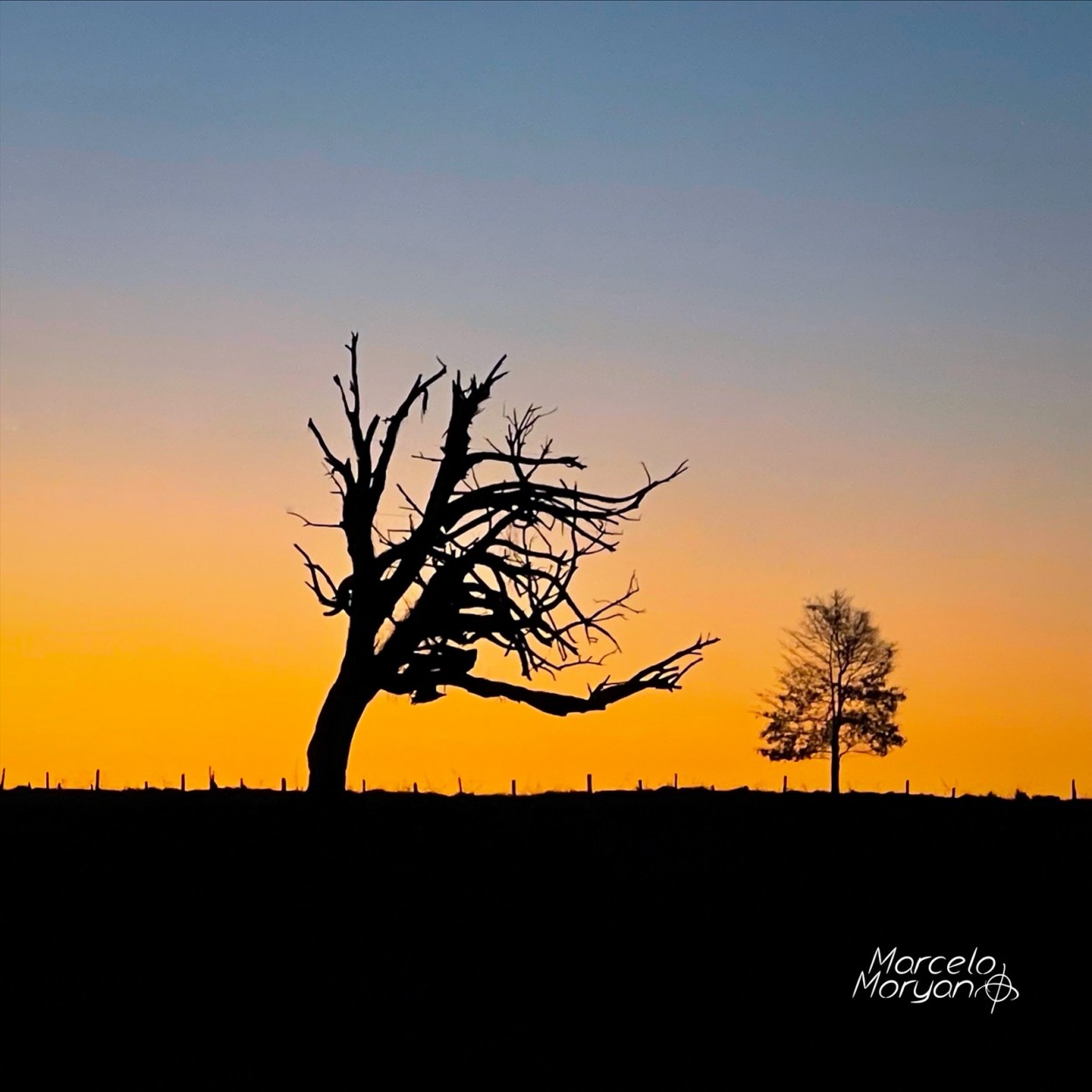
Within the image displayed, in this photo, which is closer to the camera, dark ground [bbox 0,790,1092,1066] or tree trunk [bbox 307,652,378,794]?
dark ground [bbox 0,790,1092,1066]

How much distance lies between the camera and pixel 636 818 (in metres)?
30.6

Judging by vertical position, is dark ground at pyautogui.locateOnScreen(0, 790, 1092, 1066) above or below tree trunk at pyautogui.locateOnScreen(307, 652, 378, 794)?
below

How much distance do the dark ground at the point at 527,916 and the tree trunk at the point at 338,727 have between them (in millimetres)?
1657

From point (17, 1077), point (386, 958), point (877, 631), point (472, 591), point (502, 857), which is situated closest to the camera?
point (17, 1077)

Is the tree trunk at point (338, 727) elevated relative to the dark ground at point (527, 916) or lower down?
elevated

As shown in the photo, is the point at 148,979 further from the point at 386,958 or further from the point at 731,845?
the point at 731,845

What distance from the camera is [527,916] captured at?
25.8m

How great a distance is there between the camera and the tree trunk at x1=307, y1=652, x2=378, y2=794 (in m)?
33.8

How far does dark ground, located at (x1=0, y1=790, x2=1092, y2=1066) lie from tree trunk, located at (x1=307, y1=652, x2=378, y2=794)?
1657mm

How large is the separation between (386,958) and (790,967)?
545cm

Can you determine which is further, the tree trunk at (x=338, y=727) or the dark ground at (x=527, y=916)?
the tree trunk at (x=338, y=727)

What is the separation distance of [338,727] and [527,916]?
9.11 meters

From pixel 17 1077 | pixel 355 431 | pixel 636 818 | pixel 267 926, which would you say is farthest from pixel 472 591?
pixel 17 1077

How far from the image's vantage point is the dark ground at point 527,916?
72.9ft
